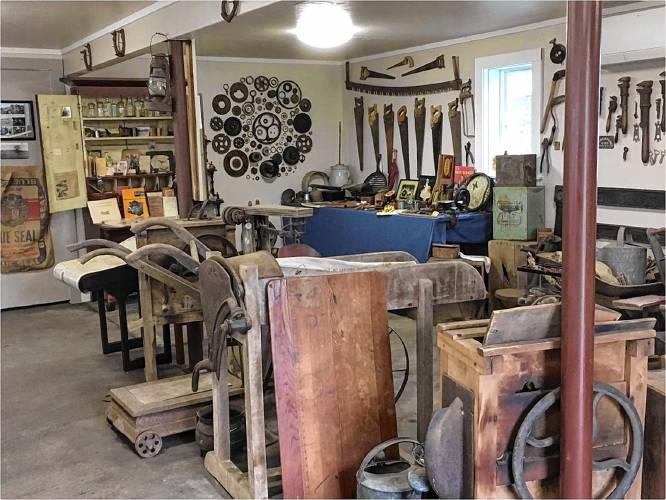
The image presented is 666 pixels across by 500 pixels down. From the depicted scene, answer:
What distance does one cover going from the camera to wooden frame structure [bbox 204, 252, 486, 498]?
2.80 m

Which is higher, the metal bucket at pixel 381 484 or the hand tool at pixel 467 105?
the hand tool at pixel 467 105

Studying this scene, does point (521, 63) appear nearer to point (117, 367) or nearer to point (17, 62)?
point (117, 367)

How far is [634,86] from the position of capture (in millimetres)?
4922

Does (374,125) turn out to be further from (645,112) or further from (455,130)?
(645,112)

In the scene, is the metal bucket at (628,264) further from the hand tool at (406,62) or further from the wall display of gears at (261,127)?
the wall display of gears at (261,127)

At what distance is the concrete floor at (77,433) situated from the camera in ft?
10.3

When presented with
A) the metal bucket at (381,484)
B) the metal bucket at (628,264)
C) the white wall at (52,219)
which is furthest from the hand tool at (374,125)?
the metal bucket at (381,484)

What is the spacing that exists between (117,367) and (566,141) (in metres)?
3.59

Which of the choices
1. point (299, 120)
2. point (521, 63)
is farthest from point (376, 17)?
point (299, 120)

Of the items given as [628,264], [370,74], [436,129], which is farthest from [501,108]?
[628,264]

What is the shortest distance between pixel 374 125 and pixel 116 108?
265 centimetres

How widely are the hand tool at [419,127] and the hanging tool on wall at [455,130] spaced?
41 cm

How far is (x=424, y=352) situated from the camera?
9.88 feet

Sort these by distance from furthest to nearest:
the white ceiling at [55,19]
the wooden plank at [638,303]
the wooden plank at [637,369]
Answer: the white ceiling at [55,19] → the wooden plank at [638,303] → the wooden plank at [637,369]
